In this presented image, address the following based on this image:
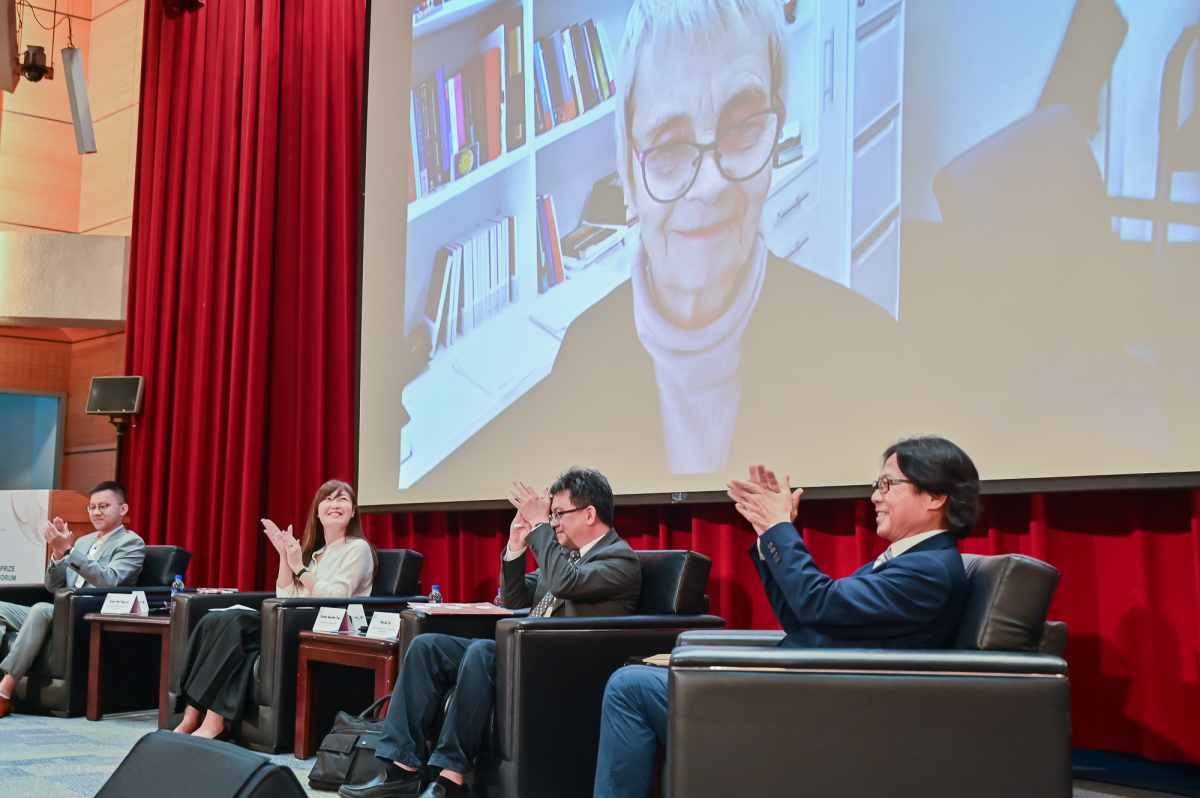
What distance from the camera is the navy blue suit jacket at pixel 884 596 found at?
1938mm

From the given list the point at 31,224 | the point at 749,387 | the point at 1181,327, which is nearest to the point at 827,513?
the point at 749,387

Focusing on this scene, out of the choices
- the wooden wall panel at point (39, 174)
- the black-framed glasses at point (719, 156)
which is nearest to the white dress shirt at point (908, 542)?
the black-framed glasses at point (719, 156)

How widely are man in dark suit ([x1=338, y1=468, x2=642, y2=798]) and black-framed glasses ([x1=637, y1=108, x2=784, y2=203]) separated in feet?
4.04

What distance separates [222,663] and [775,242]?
243 centimetres

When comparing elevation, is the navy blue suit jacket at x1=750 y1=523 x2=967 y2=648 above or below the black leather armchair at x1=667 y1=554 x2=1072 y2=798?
above

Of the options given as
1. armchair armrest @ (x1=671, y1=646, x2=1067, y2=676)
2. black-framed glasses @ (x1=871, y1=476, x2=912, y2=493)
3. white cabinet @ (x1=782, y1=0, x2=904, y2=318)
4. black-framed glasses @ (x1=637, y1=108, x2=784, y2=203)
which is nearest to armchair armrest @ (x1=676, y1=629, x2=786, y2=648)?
black-framed glasses @ (x1=871, y1=476, x2=912, y2=493)

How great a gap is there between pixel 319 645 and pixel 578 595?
42.4 inches

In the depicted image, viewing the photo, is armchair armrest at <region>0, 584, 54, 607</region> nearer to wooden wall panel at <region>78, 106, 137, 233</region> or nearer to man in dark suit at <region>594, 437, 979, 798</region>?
wooden wall panel at <region>78, 106, 137, 233</region>

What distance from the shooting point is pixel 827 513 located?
3.55m

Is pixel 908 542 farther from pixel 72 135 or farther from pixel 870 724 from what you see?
pixel 72 135

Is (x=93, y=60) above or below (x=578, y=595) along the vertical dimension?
above

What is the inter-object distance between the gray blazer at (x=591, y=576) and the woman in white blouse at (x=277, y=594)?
124 centimetres

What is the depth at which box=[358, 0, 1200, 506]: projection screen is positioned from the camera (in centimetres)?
276

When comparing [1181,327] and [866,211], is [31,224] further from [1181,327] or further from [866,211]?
[1181,327]
